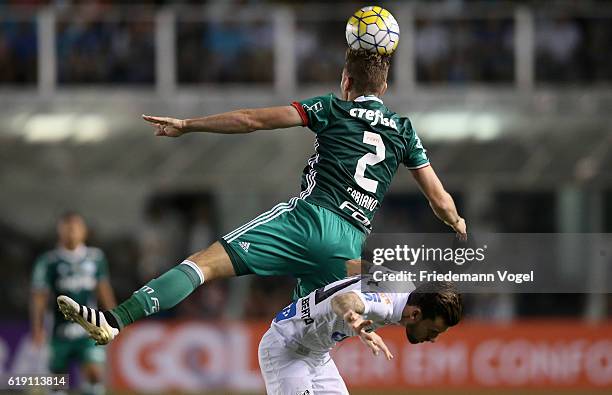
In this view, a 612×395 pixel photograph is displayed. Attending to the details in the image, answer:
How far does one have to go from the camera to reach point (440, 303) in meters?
7.80

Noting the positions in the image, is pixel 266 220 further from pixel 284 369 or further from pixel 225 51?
pixel 225 51

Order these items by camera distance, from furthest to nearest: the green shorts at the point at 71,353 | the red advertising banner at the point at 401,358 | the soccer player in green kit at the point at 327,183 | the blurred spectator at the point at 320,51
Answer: the blurred spectator at the point at 320,51 → the red advertising banner at the point at 401,358 → the green shorts at the point at 71,353 → the soccer player in green kit at the point at 327,183

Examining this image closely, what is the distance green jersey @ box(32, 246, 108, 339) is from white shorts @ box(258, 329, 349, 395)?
610 centimetres

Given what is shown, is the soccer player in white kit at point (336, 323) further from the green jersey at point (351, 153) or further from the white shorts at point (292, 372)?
the green jersey at point (351, 153)

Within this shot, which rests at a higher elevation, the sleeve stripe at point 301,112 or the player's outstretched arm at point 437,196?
the sleeve stripe at point 301,112

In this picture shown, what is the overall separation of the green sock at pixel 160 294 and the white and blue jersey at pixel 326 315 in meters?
0.72

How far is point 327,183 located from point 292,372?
1222 millimetres

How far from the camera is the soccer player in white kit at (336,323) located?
7.78 metres

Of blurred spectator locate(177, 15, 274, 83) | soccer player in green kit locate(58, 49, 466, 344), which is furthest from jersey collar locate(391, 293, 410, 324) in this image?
blurred spectator locate(177, 15, 274, 83)

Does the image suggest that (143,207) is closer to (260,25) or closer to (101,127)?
(101,127)

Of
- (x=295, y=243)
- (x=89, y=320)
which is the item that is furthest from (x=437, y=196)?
(x=89, y=320)

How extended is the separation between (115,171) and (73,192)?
2844mm

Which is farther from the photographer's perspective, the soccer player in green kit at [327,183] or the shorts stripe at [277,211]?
the shorts stripe at [277,211]

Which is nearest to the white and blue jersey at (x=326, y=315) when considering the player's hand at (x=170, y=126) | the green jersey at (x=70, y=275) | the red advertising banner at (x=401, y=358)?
the player's hand at (x=170, y=126)
